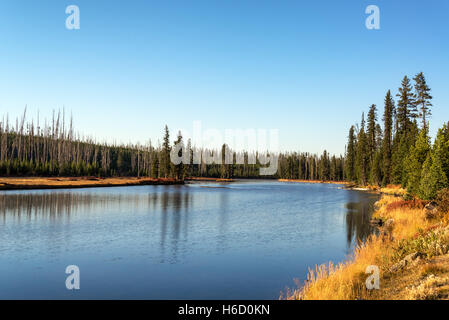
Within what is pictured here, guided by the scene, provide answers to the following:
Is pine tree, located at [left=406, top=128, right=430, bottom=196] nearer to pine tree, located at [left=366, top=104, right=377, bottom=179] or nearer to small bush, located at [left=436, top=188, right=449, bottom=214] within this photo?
small bush, located at [left=436, top=188, right=449, bottom=214]

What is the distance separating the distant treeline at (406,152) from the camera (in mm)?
29172

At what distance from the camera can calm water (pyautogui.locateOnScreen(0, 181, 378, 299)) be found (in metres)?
12.3

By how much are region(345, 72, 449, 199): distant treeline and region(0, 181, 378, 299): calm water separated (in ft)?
23.5

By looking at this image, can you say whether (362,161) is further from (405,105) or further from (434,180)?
(434,180)

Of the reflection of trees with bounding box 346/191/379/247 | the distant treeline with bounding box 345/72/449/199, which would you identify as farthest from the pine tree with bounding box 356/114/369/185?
the reflection of trees with bounding box 346/191/379/247

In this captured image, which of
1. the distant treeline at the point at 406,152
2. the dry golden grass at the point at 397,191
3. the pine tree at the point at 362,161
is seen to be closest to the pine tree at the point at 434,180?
the distant treeline at the point at 406,152

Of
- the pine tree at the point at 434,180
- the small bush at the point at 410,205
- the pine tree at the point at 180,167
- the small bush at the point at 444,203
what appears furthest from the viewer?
the pine tree at the point at 180,167

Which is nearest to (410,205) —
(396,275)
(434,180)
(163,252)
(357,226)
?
(434,180)

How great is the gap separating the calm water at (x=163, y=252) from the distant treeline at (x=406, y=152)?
7.18 metres

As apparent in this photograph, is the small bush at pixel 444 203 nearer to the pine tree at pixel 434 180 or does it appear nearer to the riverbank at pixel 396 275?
the riverbank at pixel 396 275

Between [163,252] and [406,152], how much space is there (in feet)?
174
